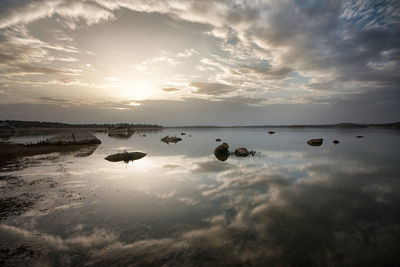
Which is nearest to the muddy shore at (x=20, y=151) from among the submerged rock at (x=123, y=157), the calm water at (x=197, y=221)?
the submerged rock at (x=123, y=157)

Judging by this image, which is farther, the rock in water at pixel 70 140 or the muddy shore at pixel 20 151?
the rock in water at pixel 70 140

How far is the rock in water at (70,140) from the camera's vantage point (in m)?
34.4

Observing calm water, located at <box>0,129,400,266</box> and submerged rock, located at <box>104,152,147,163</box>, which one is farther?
submerged rock, located at <box>104,152,147,163</box>

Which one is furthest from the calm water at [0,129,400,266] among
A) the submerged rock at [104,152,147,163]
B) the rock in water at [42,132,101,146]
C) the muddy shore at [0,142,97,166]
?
the rock in water at [42,132,101,146]

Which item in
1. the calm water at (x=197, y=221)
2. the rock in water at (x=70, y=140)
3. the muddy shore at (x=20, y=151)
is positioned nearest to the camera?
the calm water at (x=197, y=221)

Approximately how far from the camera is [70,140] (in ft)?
119

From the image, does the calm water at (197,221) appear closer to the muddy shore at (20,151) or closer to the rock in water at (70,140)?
the muddy shore at (20,151)

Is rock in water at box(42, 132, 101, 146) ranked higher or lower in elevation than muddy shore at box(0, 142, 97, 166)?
higher

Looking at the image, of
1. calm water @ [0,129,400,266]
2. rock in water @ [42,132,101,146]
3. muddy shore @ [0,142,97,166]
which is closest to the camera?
calm water @ [0,129,400,266]

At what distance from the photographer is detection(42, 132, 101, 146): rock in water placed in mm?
34409

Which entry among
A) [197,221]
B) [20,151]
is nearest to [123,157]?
[20,151]

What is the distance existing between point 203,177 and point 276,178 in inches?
228

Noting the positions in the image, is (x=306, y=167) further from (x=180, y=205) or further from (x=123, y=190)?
(x=123, y=190)

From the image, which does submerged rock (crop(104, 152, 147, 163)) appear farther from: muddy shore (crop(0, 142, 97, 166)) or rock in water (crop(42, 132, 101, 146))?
rock in water (crop(42, 132, 101, 146))
